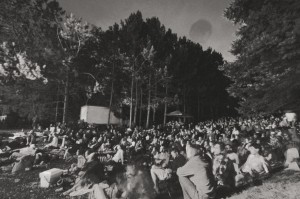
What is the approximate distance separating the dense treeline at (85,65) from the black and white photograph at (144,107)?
0.14 m

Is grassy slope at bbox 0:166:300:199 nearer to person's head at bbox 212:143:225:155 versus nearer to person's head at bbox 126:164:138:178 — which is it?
person's head at bbox 212:143:225:155

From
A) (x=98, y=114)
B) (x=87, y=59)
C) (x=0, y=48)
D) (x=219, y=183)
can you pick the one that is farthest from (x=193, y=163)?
(x=87, y=59)

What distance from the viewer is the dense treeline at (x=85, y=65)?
27845 millimetres

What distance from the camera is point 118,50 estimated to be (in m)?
32.0

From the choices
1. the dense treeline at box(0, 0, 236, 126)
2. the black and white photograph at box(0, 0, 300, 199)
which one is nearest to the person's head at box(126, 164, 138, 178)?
the black and white photograph at box(0, 0, 300, 199)

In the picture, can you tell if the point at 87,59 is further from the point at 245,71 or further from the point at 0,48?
the point at 245,71

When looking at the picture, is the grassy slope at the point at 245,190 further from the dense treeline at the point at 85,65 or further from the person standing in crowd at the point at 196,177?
the dense treeline at the point at 85,65

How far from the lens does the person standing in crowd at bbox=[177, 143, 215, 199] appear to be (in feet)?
19.3

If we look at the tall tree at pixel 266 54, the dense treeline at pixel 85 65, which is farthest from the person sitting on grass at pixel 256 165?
the dense treeline at pixel 85 65

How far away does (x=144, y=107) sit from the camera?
3566 cm

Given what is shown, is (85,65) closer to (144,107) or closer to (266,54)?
(144,107)

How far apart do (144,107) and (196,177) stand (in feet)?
97.7

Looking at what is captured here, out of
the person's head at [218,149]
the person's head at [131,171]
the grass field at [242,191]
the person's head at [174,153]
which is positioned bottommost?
the grass field at [242,191]

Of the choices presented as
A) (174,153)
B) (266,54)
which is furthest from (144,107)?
(174,153)
